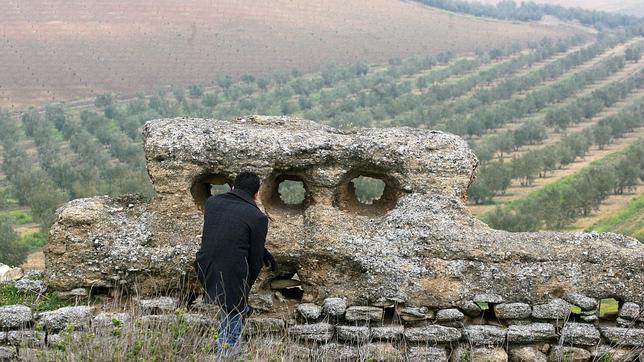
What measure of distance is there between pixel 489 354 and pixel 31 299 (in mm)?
5220

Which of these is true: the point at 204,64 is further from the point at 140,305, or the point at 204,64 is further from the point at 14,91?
the point at 140,305

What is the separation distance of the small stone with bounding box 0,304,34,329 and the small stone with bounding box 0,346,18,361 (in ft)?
0.91

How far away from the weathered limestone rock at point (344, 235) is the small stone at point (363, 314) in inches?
6.9

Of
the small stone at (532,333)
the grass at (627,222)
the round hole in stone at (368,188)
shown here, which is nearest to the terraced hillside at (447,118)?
the grass at (627,222)

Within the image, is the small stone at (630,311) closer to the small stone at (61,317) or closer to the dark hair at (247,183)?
the dark hair at (247,183)

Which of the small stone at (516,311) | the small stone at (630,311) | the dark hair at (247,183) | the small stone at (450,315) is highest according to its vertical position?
the dark hair at (247,183)

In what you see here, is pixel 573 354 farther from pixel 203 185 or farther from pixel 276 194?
pixel 203 185

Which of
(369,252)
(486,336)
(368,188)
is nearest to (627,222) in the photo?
(368,188)

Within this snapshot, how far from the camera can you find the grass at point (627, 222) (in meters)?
28.9

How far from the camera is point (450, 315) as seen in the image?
8.63 m

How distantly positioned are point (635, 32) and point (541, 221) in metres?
71.7

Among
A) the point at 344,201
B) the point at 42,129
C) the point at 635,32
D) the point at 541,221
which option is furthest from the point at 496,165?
the point at 635,32

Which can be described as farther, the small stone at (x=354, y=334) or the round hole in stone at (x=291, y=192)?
the round hole in stone at (x=291, y=192)

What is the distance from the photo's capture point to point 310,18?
8162cm
